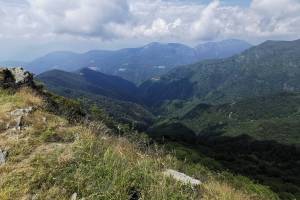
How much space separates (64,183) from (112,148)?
1806 mm

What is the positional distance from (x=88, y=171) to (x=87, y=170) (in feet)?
0.17

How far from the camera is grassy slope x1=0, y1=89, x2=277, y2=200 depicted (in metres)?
6.87

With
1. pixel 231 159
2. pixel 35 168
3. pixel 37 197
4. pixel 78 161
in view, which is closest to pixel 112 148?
pixel 78 161

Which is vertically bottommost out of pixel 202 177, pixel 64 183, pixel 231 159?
pixel 231 159

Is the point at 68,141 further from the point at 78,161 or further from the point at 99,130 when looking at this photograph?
the point at 78,161

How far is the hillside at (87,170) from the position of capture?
6.87 metres

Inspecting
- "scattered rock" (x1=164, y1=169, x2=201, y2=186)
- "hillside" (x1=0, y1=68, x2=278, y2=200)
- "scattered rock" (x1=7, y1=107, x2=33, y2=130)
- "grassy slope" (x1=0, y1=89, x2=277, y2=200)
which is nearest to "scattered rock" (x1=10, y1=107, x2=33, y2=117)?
"scattered rock" (x1=7, y1=107, x2=33, y2=130)

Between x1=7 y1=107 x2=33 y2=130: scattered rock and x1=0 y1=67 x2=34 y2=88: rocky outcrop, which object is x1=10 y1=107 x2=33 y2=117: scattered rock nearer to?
x1=7 y1=107 x2=33 y2=130: scattered rock

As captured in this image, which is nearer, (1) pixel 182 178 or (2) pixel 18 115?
(1) pixel 182 178

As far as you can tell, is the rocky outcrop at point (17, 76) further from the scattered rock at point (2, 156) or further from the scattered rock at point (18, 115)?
→ the scattered rock at point (2, 156)

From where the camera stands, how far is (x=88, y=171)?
292 inches

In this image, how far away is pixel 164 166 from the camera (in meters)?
8.59

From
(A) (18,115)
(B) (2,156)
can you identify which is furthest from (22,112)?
(B) (2,156)

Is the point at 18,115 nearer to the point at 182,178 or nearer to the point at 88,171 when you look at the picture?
the point at 88,171
